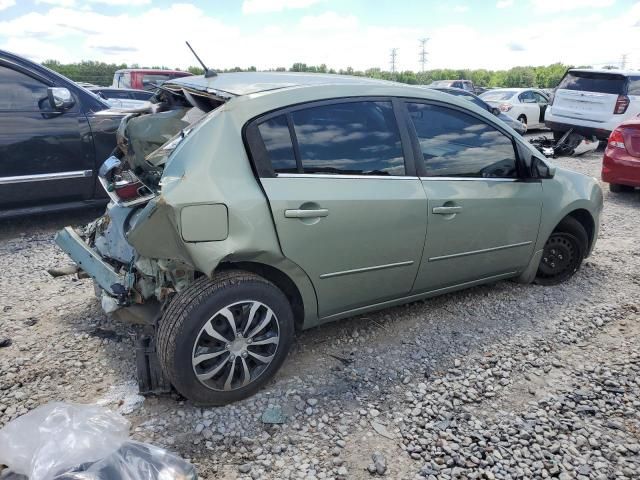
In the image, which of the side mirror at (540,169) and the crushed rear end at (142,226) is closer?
the crushed rear end at (142,226)

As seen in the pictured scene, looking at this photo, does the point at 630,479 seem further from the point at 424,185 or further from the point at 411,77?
the point at 411,77

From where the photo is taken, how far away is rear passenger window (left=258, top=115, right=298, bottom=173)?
8.95 ft

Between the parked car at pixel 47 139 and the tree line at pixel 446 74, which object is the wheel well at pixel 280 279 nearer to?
the parked car at pixel 47 139

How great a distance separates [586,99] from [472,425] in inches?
434

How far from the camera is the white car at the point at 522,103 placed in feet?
49.4

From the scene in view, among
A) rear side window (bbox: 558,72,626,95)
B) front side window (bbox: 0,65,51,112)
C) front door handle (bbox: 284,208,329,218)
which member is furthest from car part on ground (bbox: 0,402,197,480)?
rear side window (bbox: 558,72,626,95)

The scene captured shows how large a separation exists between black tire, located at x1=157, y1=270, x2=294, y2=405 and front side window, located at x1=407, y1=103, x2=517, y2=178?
1.35 m

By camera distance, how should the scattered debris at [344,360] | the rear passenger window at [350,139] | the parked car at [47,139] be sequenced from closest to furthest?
the rear passenger window at [350,139], the scattered debris at [344,360], the parked car at [47,139]

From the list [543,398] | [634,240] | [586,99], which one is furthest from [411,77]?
[543,398]

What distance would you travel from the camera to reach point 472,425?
2619 mm

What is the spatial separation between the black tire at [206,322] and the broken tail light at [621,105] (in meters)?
11.0

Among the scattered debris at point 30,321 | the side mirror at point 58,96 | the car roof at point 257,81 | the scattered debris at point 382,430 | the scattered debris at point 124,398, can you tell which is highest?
the car roof at point 257,81

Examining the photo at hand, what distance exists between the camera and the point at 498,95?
15.9 meters

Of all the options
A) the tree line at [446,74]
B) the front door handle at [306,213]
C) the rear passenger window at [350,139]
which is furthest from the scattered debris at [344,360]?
the tree line at [446,74]
